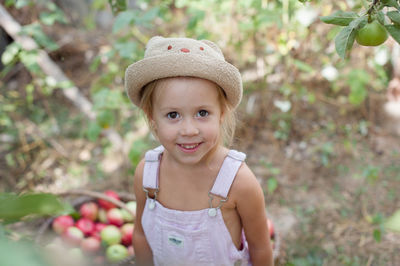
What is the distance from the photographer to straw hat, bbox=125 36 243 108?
909 millimetres

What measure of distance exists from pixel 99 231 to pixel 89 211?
13 centimetres

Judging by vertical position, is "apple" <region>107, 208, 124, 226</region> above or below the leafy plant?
below

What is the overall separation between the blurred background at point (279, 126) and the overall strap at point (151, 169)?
686 millimetres

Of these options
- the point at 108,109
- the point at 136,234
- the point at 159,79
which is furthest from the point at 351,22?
the point at 108,109

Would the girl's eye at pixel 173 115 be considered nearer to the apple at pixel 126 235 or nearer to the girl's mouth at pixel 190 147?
the girl's mouth at pixel 190 147

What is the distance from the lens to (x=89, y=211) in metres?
2.00

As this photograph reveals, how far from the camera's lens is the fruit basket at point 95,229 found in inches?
68.2

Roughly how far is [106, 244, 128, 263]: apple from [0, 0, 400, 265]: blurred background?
0.51 metres

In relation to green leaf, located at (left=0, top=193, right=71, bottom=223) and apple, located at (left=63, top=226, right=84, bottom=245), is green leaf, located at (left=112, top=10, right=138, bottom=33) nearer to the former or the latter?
apple, located at (left=63, top=226, right=84, bottom=245)

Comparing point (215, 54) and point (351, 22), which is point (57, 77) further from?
point (351, 22)

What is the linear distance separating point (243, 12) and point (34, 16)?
2.01 meters

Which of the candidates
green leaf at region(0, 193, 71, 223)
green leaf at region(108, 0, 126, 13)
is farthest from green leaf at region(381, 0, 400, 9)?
green leaf at region(108, 0, 126, 13)

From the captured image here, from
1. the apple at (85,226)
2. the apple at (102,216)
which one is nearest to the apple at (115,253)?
the apple at (85,226)

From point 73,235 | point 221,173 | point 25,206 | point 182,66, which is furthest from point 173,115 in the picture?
point 73,235
